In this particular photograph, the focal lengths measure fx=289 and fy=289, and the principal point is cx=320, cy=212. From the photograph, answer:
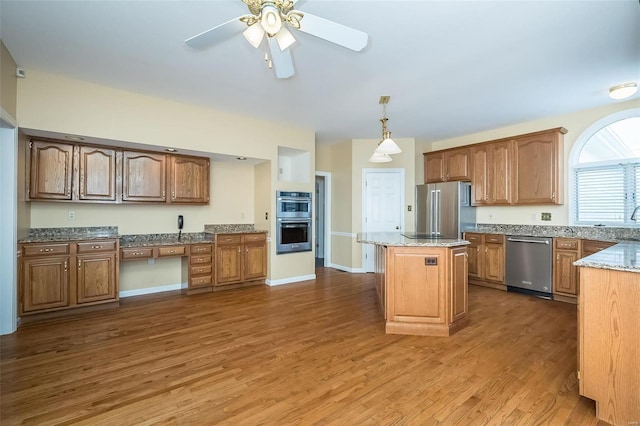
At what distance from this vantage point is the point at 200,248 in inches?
169

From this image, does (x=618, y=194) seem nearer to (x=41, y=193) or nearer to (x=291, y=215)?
(x=291, y=215)

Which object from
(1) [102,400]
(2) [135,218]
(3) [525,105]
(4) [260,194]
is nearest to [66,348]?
(1) [102,400]

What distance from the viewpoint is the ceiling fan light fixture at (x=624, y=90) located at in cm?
315

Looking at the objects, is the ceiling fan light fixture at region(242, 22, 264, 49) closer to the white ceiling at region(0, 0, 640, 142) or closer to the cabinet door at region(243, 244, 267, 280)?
the white ceiling at region(0, 0, 640, 142)

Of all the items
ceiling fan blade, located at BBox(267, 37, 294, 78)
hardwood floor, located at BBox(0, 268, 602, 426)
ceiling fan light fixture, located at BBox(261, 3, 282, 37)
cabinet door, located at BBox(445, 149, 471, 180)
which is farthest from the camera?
cabinet door, located at BBox(445, 149, 471, 180)

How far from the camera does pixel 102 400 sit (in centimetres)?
187

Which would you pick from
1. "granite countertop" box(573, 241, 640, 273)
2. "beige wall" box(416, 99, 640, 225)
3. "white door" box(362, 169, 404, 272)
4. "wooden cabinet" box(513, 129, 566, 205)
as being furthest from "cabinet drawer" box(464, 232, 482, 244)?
"granite countertop" box(573, 241, 640, 273)

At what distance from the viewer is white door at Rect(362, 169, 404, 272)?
5.70 m

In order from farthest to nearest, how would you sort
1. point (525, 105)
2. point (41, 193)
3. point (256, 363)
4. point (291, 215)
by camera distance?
point (291, 215) → point (525, 105) → point (41, 193) → point (256, 363)

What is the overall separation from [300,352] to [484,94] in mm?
3591

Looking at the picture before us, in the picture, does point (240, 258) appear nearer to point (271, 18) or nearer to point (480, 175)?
point (271, 18)

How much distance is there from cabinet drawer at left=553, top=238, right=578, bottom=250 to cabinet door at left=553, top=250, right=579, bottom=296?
56mm

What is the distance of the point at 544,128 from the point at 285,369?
5.01 meters

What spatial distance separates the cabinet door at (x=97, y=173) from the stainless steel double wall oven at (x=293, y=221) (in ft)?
7.53
